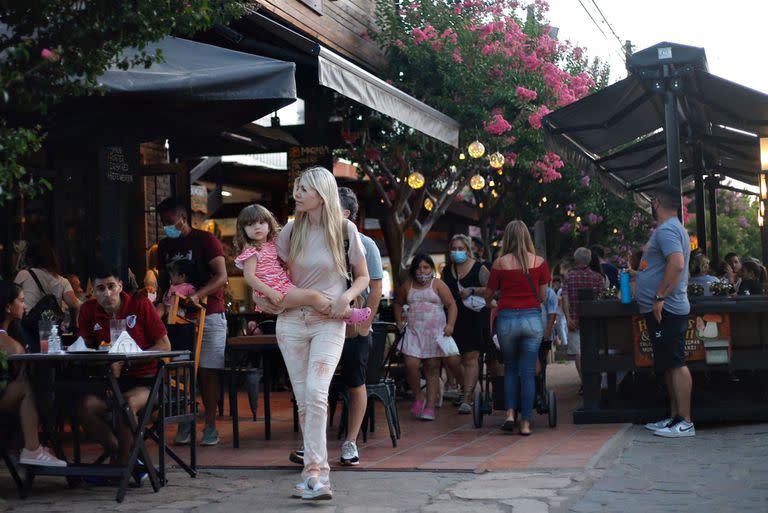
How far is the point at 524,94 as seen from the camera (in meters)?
16.0

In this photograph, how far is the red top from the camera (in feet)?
29.7

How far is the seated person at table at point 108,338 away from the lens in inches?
266

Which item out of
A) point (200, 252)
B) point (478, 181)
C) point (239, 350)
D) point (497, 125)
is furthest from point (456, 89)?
point (239, 350)

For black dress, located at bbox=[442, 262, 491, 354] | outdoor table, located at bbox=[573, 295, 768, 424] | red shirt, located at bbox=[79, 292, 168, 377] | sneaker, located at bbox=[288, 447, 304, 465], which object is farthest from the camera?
black dress, located at bbox=[442, 262, 491, 354]

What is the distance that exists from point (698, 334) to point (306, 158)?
6.18m

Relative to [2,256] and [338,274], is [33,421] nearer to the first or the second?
[338,274]

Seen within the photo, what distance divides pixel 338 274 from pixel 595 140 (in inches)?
328

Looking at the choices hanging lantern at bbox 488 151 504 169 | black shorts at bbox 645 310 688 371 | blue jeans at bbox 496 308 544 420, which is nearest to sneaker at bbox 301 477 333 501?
blue jeans at bbox 496 308 544 420

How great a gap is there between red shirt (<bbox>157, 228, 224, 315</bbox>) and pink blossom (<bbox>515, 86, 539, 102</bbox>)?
790cm

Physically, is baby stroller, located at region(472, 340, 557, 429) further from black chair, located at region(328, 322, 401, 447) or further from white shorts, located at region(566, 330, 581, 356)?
white shorts, located at region(566, 330, 581, 356)

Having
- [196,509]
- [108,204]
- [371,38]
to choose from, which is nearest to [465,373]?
[108,204]

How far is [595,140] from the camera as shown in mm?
14078

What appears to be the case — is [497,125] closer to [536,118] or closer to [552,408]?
[536,118]

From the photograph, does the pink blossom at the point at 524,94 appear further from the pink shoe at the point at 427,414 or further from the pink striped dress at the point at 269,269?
the pink striped dress at the point at 269,269
